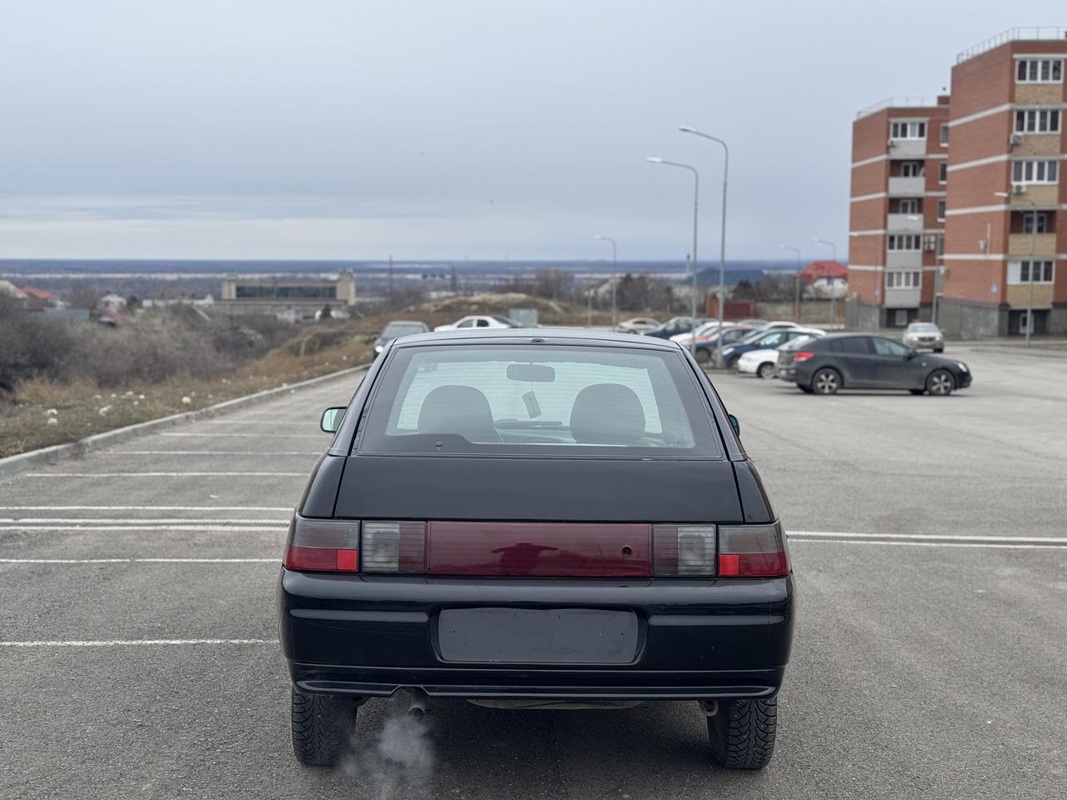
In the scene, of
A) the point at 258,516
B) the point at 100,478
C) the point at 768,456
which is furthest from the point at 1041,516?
the point at 100,478

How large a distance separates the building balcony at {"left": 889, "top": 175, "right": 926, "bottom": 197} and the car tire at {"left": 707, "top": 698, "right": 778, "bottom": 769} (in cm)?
8837

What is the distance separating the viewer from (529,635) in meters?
3.80

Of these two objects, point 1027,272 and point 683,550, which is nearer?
point 683,550

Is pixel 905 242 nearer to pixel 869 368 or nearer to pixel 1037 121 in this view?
pixel 1037 121

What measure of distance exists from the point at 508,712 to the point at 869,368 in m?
25.4

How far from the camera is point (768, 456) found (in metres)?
14.5

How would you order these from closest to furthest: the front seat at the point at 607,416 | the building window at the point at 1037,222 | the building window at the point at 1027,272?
1. the front seat at the point at 607,416
2. the building window at the point at 1027,272
3. the building window at the point at 1037,222

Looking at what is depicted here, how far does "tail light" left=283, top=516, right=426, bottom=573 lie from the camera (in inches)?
151

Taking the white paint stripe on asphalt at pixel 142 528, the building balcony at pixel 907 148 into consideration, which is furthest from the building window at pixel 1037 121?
the white paint stripe on asphalt at pixel 142 528

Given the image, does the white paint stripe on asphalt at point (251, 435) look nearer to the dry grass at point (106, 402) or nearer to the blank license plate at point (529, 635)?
the dry grass at point (106, 402)

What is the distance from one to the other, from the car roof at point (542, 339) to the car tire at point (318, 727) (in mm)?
1509

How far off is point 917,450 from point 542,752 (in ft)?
39.8

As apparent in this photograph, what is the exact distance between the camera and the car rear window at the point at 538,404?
167 inches

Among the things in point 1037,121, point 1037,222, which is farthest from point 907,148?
point 1037,222
